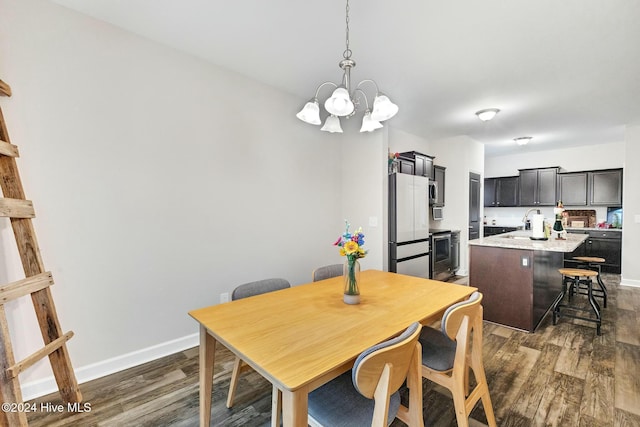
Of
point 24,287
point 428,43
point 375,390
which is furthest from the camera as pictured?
point 428,43

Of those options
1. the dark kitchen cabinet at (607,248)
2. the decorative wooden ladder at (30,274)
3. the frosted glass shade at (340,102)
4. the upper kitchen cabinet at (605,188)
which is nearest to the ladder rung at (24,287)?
the decorative wooden ladder at (30,274)

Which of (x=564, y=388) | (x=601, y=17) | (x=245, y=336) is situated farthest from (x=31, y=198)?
(x=601, y=17)

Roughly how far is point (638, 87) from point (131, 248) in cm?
534

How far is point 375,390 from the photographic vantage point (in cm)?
105

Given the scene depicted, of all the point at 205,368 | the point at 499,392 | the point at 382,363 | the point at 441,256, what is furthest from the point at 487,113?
the point at 205,368

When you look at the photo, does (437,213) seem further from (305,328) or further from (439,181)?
(305,328)

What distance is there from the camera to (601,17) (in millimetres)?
2002

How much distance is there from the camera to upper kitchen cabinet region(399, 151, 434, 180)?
443cm

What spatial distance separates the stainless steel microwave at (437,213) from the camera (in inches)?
207

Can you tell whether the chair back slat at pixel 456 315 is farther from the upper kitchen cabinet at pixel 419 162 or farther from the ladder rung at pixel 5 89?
the upper kitchen cabinet at pixel 419 162

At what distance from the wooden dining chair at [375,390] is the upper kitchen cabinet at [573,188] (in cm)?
691

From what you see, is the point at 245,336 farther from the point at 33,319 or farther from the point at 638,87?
the point at 638,87

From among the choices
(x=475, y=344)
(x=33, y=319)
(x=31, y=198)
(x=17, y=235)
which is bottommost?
(x=475, y=344)

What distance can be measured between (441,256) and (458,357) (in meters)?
3.63
